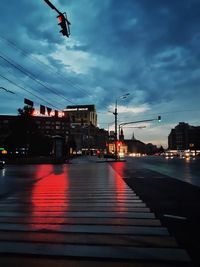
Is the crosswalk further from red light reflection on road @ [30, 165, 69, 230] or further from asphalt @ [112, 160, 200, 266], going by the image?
asphalt @ [112, 160, 200, 266]

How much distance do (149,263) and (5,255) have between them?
224 centimetres

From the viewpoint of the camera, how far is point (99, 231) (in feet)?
23.4

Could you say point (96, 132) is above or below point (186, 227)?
above

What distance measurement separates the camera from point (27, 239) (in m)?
6.50

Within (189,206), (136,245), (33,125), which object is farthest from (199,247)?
(33,125)

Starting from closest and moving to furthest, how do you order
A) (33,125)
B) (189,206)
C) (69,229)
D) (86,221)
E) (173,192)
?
(69,229) → (86,221) → (189,206) → (173,192) → (33,125)

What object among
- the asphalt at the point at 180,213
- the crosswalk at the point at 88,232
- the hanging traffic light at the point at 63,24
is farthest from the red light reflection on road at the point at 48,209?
the hanging traffic light at the point at 63,24

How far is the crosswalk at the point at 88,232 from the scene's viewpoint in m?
5.61

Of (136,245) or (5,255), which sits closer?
(5,255)

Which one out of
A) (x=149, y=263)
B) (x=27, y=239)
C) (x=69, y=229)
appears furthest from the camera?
(x=69, y=229)

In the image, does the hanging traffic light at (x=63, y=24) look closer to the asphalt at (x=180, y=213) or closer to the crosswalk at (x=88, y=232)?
the crosswalk at (x=88, y=232)

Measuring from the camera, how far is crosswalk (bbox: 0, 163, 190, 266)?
561 centimetres

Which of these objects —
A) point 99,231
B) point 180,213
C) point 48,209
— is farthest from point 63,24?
point 99,231

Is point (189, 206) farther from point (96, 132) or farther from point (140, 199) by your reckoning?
point (96, 132)
